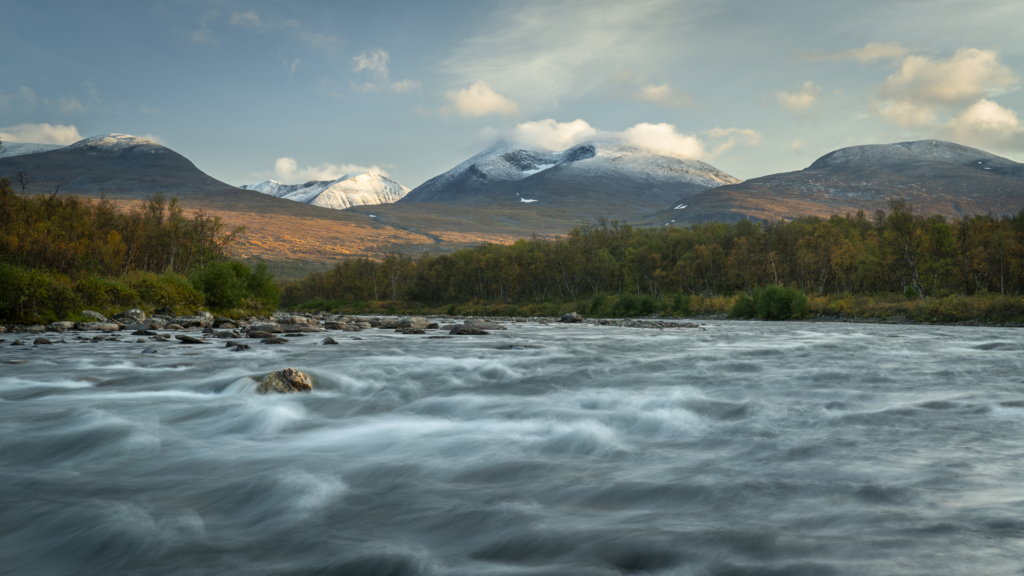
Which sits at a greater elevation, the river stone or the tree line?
the tree line

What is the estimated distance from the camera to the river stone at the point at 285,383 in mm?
11195

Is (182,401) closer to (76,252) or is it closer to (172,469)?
(172,469)

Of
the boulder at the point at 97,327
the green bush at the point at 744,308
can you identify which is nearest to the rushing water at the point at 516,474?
the boulder at the point at 97,327

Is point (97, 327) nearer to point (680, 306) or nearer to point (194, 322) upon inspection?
point (194, 322)

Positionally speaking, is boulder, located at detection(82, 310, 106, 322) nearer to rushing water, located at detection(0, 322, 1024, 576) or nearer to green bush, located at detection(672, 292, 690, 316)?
rushing water, located at detection(0, 322, 1024, 576)

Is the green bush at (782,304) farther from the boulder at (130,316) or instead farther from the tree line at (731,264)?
the boulder at (130,316)

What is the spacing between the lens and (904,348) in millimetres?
20078

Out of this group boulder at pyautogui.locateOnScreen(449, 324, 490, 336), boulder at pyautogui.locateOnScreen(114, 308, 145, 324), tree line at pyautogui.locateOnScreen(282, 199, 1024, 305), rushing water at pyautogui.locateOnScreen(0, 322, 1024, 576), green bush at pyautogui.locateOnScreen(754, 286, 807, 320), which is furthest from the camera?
tree line at pyautogui.locateOnScreen(282, 199, 1024, 305)

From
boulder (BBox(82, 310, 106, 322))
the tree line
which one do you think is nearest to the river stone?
boulder (BBox(82, 310, 106, 322))

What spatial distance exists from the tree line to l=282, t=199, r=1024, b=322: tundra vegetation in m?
0.19

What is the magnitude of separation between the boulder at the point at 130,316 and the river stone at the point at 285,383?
26.8m

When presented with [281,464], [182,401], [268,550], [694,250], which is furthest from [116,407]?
[694,250]

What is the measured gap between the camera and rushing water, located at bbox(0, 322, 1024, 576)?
13.7 ft

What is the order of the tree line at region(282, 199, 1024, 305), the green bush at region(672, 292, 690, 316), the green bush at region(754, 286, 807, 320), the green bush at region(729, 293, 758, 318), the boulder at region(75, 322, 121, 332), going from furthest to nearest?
the green bush at region(672, 292, 690, 316) < the tree line at region(282, 199, 1024, 305) < the green bush at region(729, 293, 758, 318) < the green bush at region(754, 286, 807, 320) < the boulder at region(75, 322, 121, 332)
